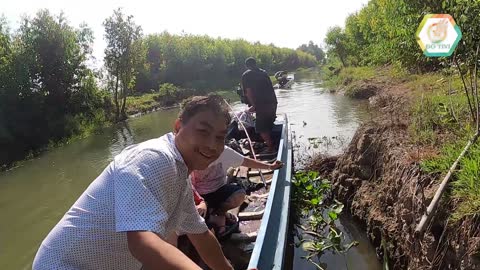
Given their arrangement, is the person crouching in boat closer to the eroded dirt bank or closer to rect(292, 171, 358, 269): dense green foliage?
rect(292, 171, 358, 269): dense green foliage

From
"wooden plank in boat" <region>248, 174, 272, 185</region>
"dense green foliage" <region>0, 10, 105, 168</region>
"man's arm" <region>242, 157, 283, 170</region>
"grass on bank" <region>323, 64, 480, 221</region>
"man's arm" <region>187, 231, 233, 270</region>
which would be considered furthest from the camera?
"dense green foliage" <region>0, 10, 105, 168</region>

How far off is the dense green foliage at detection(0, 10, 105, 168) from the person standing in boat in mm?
11214

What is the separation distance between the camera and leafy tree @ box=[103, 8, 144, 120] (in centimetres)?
2206

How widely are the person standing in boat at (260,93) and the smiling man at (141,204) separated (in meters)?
5.50

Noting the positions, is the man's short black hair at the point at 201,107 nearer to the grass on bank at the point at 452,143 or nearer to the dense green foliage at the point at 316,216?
the grass on bank at the point at 452,143

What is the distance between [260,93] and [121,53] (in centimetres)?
1730

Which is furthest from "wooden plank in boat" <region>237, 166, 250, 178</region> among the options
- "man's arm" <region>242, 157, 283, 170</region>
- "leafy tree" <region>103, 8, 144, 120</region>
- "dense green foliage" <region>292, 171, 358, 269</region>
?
"leafy tree" <region>103, 8, 144, 120</region>

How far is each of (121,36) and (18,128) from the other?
26.7ft

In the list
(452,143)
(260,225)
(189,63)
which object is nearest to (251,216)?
(260,225)

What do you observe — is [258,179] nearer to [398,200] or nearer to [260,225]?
[260,225]

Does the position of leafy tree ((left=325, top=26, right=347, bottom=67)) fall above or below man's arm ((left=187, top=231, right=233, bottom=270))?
above

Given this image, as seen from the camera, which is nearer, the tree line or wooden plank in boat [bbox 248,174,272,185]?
wooden plank in boat [bbox 248,174,272,185]

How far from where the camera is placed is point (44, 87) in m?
19.5

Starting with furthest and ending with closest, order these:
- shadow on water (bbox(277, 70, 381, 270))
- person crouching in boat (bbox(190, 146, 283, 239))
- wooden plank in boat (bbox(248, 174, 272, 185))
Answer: wooden plank in boat (bbox(248, 174, 272, 185)) < shadow on water (bbox(277, 70, 381, 270)) < person crouching in boat (bbox(190, 146, 283, 239))
